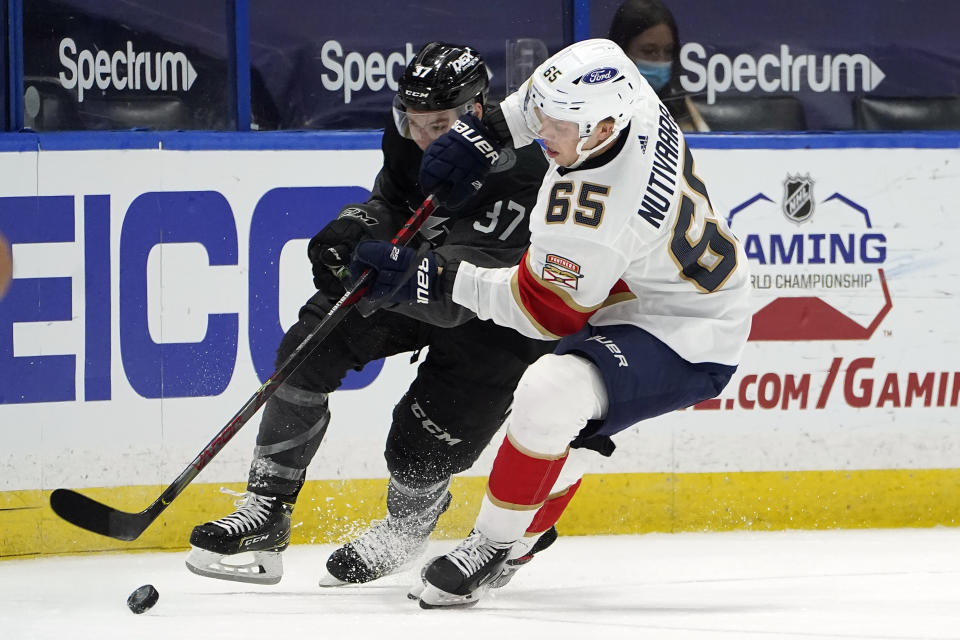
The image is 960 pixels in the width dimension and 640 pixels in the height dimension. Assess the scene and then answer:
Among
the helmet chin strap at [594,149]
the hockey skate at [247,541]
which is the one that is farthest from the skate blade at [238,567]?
the helmet chin strap at [594,149]

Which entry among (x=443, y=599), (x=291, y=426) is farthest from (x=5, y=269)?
(x=443, y=599)

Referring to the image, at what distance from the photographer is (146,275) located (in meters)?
3.66

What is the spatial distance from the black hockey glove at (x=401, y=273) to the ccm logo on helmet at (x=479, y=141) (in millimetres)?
271

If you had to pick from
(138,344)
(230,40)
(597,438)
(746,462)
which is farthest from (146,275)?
(746,462)

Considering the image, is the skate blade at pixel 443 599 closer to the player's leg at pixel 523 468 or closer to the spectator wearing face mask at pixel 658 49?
the player's leg at pixel 523 468

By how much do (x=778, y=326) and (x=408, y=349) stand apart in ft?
4.34

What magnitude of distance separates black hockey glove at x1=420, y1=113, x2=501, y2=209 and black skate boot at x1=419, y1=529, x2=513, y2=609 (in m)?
0.71

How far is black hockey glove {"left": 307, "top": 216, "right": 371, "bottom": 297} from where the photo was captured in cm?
288

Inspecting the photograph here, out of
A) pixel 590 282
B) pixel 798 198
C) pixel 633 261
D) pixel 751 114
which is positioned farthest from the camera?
pixel 751 114

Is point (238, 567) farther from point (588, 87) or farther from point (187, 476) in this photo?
point (588, 87)

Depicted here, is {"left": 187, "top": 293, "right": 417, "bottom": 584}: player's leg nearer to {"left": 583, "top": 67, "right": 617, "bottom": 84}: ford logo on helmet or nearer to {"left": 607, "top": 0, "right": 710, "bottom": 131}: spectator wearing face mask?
{"left": 583, "top": 67, "right": 617, "bottom": 84}: ford logo on helmet

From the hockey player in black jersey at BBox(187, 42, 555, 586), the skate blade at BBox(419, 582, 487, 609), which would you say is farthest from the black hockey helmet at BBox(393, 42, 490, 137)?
the skate blade at BBox(419, 582, 487, 609)

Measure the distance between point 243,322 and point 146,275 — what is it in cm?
29

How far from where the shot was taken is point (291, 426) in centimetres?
299
